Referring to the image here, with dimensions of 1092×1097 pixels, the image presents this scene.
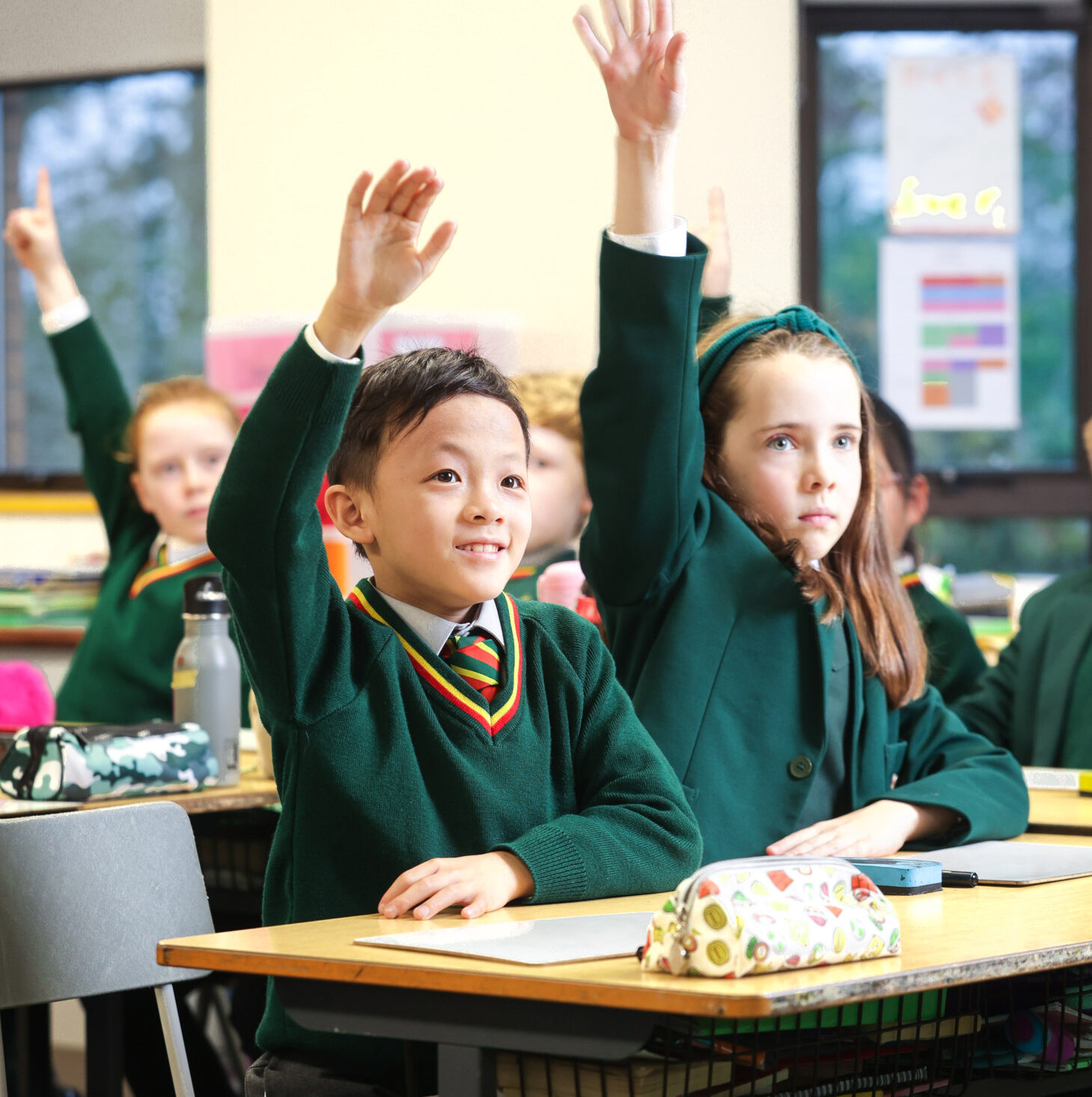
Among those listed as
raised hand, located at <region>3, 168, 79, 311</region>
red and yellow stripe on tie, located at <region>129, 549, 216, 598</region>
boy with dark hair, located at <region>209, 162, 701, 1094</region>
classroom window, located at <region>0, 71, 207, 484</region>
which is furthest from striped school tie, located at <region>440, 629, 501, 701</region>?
classroom window, located at <region>0, 71, 207, 484</region>

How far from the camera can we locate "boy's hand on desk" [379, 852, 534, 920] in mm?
1151

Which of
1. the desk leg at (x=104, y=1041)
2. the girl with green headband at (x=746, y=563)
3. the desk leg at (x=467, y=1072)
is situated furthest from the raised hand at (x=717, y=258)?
the desk leg at (x=467, y=1072)

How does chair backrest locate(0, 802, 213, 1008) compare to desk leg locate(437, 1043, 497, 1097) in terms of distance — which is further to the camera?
chair backrest locate(0, 802, 213, 1008)

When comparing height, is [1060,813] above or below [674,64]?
below

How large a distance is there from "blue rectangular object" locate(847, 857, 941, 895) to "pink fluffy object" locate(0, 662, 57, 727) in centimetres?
164

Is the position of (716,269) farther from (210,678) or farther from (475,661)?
(475,661)

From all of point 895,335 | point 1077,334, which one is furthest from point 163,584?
point 1077,334

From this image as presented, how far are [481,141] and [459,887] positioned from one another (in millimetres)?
2373

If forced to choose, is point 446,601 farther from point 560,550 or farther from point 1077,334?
point 1077,334

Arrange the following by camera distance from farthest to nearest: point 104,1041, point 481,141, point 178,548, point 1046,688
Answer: point 481,141
point 178,548
point 1046,688
point 104,1041

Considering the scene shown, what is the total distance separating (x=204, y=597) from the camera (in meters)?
2.20

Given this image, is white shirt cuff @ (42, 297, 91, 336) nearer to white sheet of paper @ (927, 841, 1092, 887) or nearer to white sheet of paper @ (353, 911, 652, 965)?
white sheet of paper @ (927, 841, 1092, 887)

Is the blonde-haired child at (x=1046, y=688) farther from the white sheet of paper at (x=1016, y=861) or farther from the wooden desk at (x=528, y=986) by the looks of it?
the wooden desk at (x=528, y=986)

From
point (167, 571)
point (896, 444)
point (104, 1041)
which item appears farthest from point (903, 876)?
point (167, 571)
